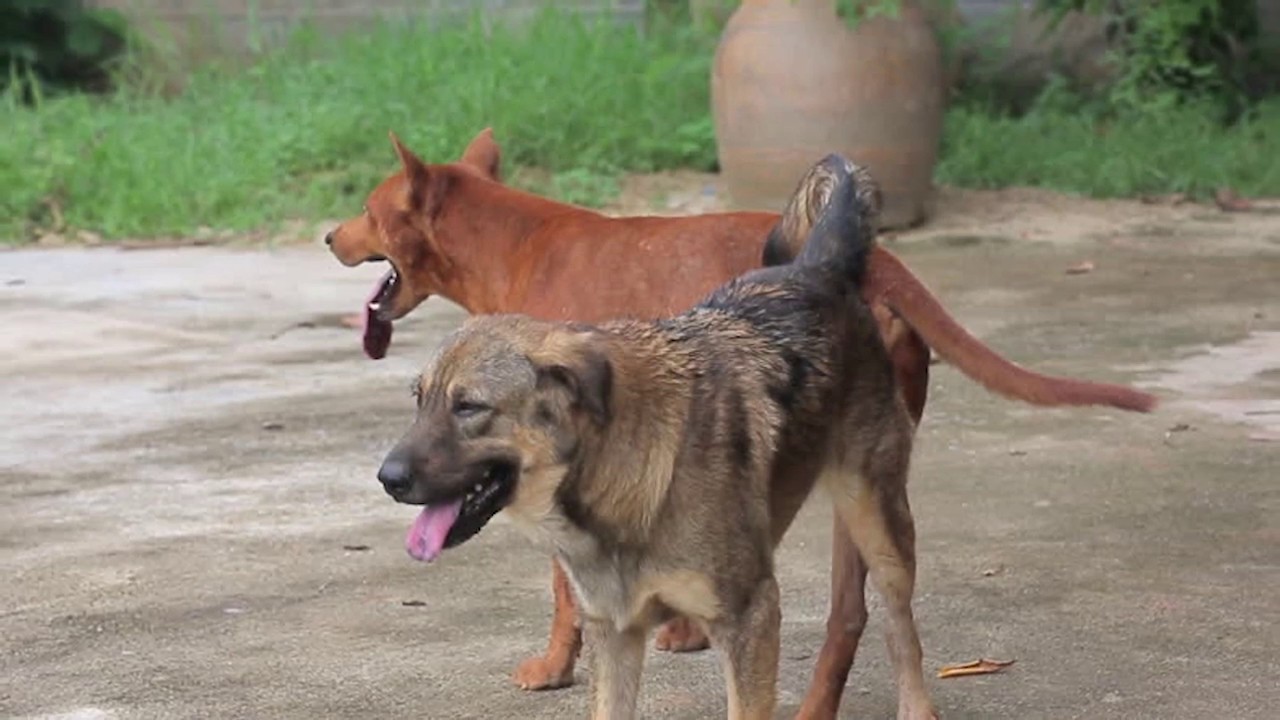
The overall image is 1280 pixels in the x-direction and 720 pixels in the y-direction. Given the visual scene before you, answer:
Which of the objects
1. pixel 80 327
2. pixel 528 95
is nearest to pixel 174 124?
pixel 528 95

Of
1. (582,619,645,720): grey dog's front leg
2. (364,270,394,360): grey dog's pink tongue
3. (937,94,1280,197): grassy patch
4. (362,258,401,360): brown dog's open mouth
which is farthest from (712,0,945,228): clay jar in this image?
(582,619,645,720): grey dog's front leg

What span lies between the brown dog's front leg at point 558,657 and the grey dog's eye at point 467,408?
3.87ft

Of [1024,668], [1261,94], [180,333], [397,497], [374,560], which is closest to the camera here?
[397,497]

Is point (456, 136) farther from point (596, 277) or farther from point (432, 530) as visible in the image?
point (432, 530)

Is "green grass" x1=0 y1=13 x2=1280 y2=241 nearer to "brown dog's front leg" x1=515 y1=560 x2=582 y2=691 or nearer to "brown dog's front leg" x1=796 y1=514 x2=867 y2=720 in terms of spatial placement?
"brown dog's front leg" x1=515 y1=560 x2=582 y2=691

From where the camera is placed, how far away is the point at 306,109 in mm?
14141

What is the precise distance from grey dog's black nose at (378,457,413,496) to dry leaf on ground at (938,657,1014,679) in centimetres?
180

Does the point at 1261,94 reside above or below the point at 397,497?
below

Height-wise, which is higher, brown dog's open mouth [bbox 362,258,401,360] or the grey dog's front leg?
A: brown dog's open mouth [bbox 362,258,401,360]

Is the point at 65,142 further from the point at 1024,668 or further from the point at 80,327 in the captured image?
the point at 1024,668

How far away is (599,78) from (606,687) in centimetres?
1021

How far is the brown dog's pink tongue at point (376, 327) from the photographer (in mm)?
6223

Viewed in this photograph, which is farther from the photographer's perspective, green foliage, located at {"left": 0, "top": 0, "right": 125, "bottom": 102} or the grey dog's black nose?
green foliage, located at {"left": 0, "top": 0, "right": 125, "bottom": 102}

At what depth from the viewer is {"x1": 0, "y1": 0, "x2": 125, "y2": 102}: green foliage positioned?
660 inches
